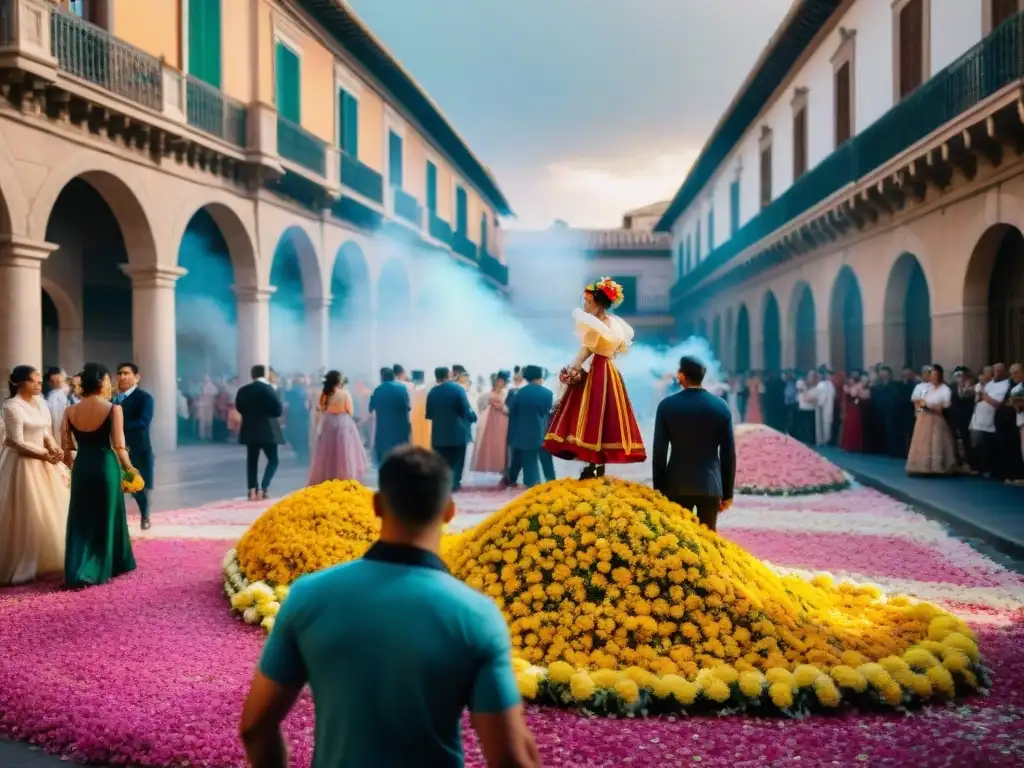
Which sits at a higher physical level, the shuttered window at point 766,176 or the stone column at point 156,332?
the shuttered window at point 766,176

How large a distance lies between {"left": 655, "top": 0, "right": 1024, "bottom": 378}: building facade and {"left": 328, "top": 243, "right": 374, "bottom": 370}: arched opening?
10.1 metres

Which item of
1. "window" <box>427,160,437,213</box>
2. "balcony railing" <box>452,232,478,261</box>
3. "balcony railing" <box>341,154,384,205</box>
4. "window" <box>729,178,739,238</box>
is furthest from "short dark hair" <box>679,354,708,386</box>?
"balcony railing" <box>452,232,478,261</box>

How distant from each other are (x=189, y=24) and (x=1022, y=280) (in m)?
13.5

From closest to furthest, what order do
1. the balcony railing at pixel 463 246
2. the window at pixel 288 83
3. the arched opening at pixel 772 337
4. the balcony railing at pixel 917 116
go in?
the balcony railing at pixel 917 116
the window at pixel 288 83
the arched opening at pixel 772 337
the balcony railing at pixel 463 246

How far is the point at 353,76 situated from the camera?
24.8 meters

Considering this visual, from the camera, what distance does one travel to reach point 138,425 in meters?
9.37

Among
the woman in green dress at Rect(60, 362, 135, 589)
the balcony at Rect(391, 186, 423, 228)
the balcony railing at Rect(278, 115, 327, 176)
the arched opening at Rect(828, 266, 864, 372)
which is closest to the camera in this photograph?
the woman in green dress at Rect(60, 362, 135, 589)

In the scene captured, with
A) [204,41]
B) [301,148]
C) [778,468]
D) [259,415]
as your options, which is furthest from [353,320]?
[778,468]

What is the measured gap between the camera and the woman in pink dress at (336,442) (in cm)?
1148

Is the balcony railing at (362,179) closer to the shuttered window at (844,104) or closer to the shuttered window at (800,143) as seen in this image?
the shuttered window at (800,143)

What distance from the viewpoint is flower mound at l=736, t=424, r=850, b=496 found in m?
12.8

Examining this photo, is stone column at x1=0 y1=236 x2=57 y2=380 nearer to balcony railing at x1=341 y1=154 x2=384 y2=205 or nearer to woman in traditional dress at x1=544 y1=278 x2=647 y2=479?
woman in traditional dress at x1=544 y1=278 x2=647 y2=479

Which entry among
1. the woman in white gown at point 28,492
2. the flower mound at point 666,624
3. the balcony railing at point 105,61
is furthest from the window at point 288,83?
the flower mound at point 666,624

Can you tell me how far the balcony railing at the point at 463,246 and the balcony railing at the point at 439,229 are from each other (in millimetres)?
790
